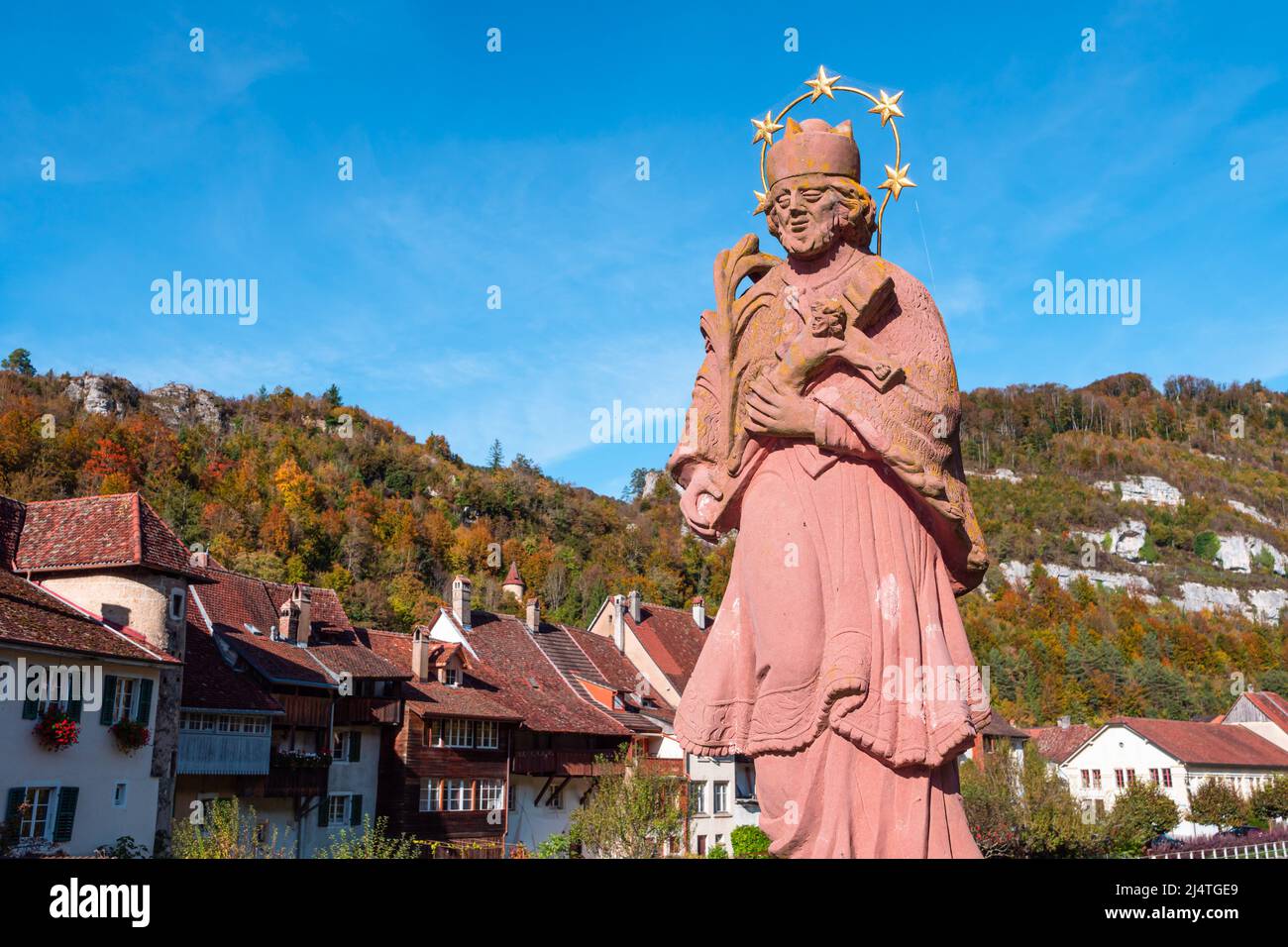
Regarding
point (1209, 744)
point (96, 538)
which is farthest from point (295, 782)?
point (1209, 744)

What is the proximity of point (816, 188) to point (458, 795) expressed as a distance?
42.1 meters

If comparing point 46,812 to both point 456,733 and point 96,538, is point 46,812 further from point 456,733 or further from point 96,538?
point 456,733

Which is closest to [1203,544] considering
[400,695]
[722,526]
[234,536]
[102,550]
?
[234,536]

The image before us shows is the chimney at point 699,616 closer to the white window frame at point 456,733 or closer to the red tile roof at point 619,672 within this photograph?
the red tile roof at point 619,672

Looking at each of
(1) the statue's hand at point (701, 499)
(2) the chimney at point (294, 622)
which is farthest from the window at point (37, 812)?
(1) the statue's hand at point (701, 499)

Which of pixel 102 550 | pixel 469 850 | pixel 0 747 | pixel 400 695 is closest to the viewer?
pixel 0 747

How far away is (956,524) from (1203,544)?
207983 millimetres

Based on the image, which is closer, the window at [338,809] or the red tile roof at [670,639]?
the window at [338,809]

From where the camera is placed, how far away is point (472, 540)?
11069 cm

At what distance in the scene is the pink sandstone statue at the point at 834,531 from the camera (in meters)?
6.21

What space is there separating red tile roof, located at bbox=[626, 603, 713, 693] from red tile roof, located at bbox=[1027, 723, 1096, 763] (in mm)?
23284

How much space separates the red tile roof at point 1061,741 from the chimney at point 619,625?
27809 millimetres

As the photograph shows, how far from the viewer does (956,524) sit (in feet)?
22.0
